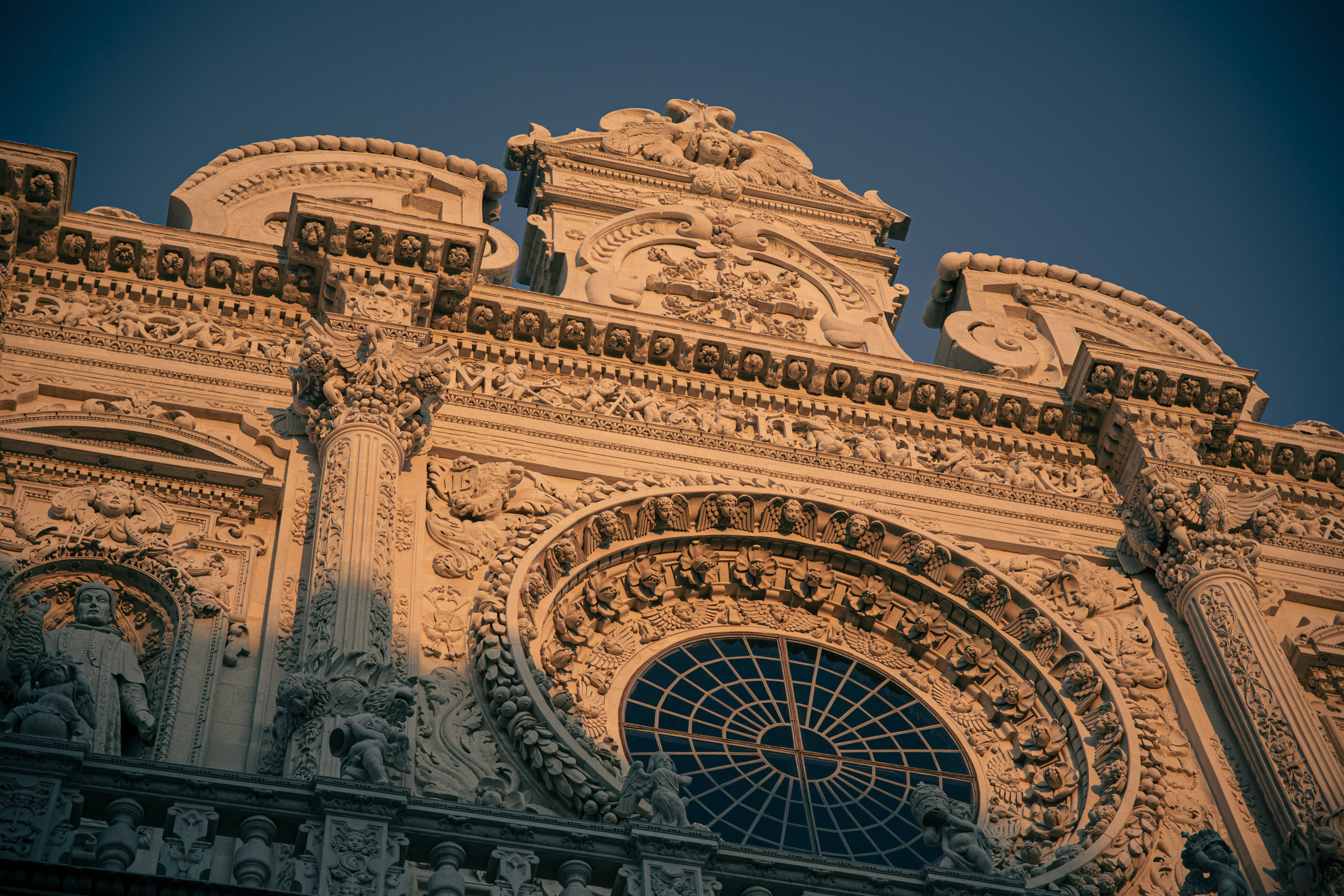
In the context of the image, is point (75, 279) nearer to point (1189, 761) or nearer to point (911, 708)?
point (911, 708)

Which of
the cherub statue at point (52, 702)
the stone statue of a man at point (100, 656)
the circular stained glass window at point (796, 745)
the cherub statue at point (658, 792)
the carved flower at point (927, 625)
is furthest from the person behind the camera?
the carved flower at point (927, 625)

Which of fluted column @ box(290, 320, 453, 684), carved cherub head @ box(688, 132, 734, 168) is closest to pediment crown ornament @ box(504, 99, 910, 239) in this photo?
carved cherub head @ box(688, 132, 734, 168)

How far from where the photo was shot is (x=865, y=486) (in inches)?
639

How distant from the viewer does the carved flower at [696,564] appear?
15.4m

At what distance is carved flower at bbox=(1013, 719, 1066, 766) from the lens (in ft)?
47.3

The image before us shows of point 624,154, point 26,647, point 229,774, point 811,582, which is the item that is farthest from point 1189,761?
point 624,154

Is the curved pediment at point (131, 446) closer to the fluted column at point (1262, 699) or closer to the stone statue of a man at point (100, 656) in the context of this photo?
A: the stone statue of a man at point (100, 656)

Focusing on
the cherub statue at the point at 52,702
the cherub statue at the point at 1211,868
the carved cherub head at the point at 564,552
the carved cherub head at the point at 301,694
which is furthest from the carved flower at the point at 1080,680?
the cherub statue at the point at 52,702

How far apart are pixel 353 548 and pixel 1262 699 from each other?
7.29 metres

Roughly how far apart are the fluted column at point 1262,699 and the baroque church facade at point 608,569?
0.04 meters

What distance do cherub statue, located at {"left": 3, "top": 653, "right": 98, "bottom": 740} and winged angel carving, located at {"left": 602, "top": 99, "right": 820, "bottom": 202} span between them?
11.5 meters

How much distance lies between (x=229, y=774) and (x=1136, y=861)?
679cm

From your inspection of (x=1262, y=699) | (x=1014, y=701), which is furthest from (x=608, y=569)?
(x=1262, y=699)

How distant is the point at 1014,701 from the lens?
589 inches
